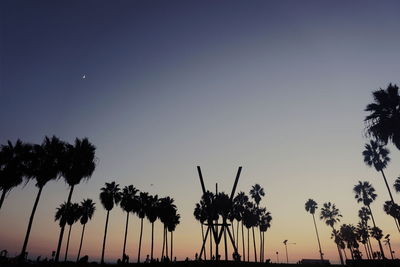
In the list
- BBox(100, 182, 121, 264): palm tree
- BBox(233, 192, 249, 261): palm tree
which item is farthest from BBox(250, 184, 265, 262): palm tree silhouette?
BBox(100, 182, 121, 264): palm tree

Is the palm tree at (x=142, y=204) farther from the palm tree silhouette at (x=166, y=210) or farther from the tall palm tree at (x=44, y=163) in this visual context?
the tall palm tree at (x=44, y=163)

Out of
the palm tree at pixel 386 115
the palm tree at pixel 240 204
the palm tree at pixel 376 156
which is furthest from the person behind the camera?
the palm tree at pixel 240 204

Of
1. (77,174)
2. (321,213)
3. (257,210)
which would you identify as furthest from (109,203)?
(321,213)

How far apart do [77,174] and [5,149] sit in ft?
28.1

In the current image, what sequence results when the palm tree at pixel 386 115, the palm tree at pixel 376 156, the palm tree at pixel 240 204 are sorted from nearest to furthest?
1. the palm tree at pixel 386 115
2. the palm tree at pixel 376 156
3. the palm tree at pixel 240 204

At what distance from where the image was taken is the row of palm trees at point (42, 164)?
1184 inches

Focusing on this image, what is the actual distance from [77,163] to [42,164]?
3.65 m

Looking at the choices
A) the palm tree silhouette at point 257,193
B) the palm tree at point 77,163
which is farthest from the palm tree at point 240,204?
the palm tree at point 77,163

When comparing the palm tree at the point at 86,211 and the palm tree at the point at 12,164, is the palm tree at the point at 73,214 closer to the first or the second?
the palm tree at the point at 86,211

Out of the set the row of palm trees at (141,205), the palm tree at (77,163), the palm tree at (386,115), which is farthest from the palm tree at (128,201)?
the palm tree at (386,115)

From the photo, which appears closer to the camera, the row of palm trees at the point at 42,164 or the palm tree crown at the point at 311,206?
the row of palm trees at the point at 42,164

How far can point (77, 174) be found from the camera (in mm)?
30641

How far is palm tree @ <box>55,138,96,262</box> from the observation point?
3050 cm

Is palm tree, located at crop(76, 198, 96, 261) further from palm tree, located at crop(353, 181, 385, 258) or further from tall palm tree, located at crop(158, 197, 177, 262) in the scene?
palm tree, located at crop(353, 181, 385, 258)
